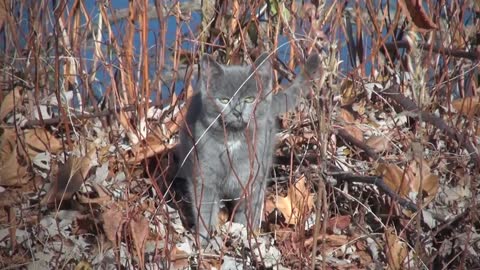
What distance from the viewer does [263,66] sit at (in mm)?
3160

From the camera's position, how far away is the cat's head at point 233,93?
315 cm

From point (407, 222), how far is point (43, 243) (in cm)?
139

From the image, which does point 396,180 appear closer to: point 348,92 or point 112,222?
point 348,92

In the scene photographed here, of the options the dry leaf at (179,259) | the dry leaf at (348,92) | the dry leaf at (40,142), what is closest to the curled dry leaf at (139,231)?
the dry leaf at (179,259)

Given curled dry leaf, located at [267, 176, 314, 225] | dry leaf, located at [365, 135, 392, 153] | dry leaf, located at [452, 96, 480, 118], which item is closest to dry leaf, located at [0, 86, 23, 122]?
curled dry leaf, located at [267, 176, 314, 225]

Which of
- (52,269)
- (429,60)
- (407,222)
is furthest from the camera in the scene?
(429,60)

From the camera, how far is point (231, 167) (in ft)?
Result: 10.1

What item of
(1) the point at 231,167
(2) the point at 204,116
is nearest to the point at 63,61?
(2) the point at 204,116

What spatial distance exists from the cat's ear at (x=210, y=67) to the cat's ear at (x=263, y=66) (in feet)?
0.44

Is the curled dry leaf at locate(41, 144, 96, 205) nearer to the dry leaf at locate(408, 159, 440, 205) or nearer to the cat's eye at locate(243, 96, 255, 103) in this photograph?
the cat's eye at locate(243, 96, 255, 103)

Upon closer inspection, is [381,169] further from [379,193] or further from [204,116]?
[204,116]

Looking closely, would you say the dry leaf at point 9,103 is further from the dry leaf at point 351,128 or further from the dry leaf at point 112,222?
the dry leaf at point 351,128

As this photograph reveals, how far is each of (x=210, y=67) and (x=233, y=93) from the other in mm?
139

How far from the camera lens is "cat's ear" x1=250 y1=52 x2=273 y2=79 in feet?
10.2
